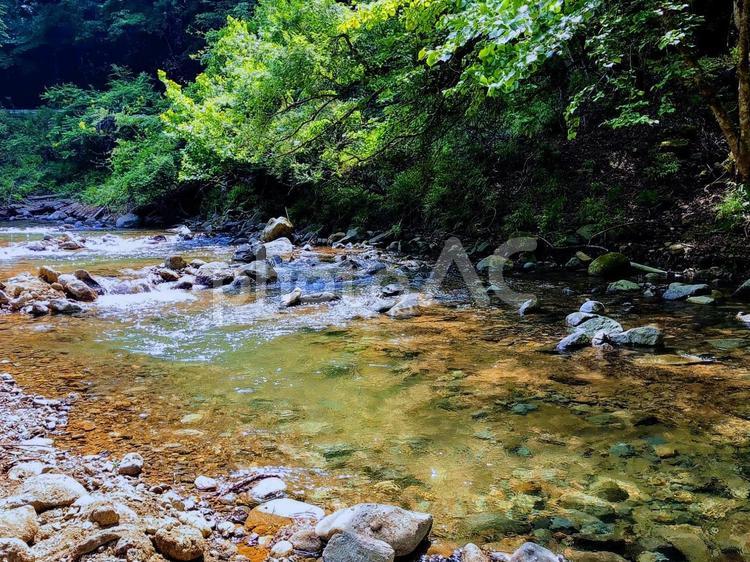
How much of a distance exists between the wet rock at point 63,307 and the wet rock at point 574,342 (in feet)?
19.5

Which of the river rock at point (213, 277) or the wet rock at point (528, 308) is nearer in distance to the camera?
the wet rock at point (528, 308)

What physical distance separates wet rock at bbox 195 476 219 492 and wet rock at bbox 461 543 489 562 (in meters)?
1.26

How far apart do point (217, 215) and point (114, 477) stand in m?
17.9

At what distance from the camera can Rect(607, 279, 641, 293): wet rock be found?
22.0ft

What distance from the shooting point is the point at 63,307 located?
625cm

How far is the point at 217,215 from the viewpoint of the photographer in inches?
758

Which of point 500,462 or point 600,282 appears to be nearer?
point 500,462

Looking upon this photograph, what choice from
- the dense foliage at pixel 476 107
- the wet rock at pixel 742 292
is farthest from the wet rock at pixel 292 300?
the wet rock at pixel 742 292

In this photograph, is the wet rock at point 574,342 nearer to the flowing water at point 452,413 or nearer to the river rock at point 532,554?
the flowing water at point 452,413

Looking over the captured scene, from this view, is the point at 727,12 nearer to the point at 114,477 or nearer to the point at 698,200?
the point at 698,200

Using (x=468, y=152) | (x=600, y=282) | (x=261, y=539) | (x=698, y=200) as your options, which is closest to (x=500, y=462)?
(x=261, y=539)

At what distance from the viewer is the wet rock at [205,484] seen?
2.39m

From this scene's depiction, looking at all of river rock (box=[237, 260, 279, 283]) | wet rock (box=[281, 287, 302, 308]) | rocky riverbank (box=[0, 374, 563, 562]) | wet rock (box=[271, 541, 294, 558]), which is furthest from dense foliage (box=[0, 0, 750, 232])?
wet rock (box=[281, 287, 302, 308])

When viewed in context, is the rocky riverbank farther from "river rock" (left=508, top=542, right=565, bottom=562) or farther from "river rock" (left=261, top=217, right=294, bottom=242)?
"river rock" (left=261, top=217, right=294, bottom=242)
